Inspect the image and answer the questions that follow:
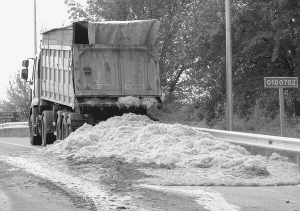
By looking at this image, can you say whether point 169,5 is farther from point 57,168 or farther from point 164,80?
point 57,168

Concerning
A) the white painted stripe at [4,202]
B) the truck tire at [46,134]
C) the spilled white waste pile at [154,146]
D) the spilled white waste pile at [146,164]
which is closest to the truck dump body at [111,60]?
the spilled white waste pile at [154,146]

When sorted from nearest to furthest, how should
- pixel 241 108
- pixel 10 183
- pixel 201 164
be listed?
pixel 10 183 < pixel 201 164 < pixel 241 108

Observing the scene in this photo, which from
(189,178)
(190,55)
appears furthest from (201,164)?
(190,55)

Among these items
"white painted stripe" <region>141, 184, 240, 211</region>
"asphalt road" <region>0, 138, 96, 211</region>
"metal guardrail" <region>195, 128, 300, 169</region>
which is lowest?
"white painted stripe" <region>141, 184, 240, 211</region>

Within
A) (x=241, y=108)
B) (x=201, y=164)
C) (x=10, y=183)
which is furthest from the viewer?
(x=241, y=108)

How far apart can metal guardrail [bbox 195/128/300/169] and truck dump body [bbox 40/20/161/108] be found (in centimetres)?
388

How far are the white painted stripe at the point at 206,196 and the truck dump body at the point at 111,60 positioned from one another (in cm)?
858

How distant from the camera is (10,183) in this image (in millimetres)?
11469

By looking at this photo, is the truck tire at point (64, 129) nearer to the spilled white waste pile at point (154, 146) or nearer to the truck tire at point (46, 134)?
the spilled white waste pile at point (154, 146)

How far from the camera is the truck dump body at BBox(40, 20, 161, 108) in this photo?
19188 millimetres

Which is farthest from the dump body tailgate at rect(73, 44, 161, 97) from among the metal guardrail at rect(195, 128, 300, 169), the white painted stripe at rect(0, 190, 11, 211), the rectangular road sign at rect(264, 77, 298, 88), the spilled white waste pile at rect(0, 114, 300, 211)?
the white painted stripe at rect(0, 190, 11, 211)

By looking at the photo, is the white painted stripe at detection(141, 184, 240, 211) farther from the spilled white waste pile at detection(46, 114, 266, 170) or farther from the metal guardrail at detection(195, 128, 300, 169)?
the metal guardrail at detection(195, 128, 300, 169)

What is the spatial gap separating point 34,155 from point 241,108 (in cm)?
1434

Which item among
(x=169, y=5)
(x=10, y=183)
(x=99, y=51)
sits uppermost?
(x=169, y=5)
